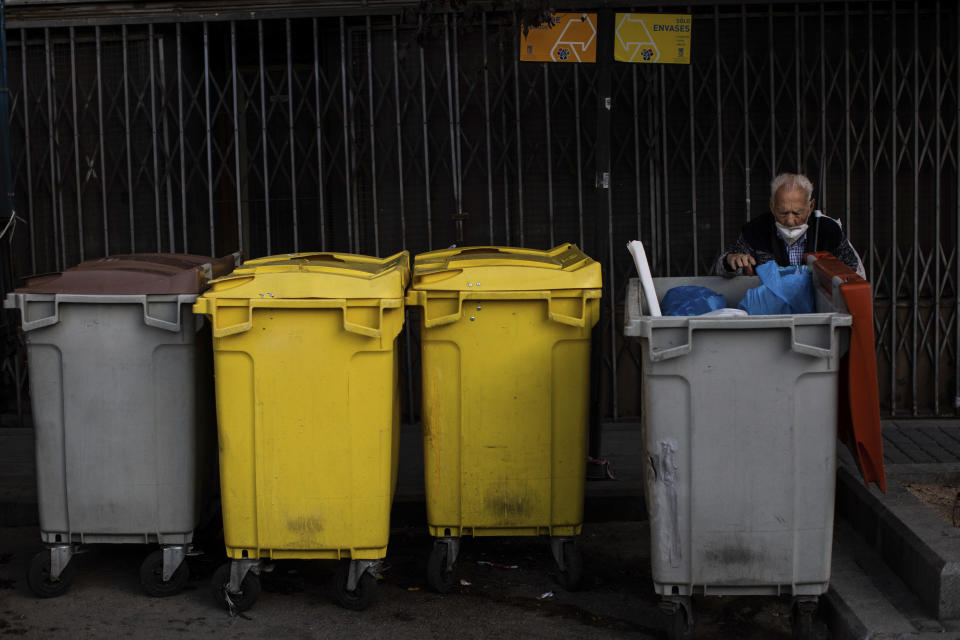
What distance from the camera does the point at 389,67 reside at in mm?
7516

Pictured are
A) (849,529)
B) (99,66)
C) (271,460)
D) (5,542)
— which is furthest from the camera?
(99,66)

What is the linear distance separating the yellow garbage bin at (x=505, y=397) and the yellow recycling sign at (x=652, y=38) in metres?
2.66

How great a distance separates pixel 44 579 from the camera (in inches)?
195

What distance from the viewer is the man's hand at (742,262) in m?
5.29

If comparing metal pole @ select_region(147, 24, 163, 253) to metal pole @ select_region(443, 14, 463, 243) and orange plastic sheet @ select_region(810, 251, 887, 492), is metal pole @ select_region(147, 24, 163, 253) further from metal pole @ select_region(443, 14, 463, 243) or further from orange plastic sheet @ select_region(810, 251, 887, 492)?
orange plastic sheet @ select_region(810, 251, 887, 492)

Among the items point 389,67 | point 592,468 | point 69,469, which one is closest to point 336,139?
point 389,67

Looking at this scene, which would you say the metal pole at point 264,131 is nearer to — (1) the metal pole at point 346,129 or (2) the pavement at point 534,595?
(1) the metal pole at point 346,129

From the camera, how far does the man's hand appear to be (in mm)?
5287

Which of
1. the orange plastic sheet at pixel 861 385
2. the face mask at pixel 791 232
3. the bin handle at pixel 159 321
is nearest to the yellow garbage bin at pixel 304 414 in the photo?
the bin handle at pixel 159 321

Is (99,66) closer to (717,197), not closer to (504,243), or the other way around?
(504,243)

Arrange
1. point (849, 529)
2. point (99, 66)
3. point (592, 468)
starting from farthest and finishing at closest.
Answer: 1. point (99, 66)
2. point (592, 468)
3. point (849, 529)

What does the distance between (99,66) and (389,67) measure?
6.21ft

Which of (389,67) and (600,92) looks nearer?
(600,92)

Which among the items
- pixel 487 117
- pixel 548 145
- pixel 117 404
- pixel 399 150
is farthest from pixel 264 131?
pixel 117 404
